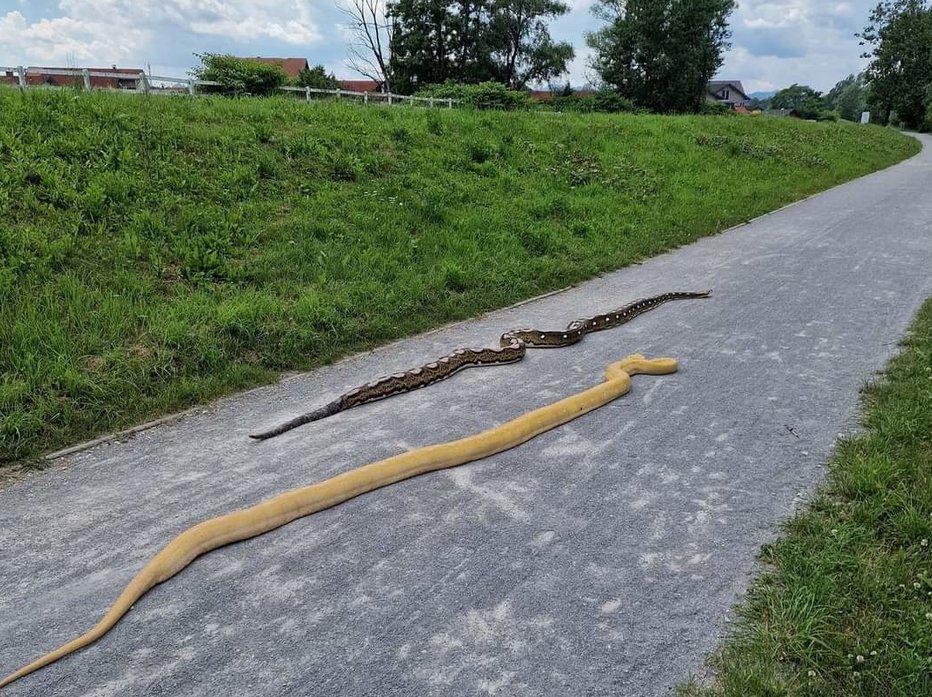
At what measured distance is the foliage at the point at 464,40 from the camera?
4856cm

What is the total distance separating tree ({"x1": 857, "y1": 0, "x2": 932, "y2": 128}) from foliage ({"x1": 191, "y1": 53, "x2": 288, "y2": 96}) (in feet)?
215

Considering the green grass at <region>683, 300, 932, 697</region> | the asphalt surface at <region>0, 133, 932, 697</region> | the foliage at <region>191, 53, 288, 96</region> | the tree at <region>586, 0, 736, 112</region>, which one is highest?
the tree at <region>586, 0, 736, 112</region>

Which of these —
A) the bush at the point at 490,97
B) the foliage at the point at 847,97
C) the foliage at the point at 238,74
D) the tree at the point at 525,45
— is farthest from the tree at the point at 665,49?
the foliage at the point at 847,97

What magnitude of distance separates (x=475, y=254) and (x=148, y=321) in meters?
4.80

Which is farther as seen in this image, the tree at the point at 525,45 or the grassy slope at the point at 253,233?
the tree at the point at 525,45

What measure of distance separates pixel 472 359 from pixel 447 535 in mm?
3044

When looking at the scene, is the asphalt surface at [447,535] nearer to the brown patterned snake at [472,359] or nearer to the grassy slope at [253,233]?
the brown patterned snake at [472,359]

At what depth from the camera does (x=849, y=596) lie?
3.09 meters

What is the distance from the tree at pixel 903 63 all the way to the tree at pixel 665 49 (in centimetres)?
2788

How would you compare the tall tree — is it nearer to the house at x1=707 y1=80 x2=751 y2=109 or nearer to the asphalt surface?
the asphalt surface

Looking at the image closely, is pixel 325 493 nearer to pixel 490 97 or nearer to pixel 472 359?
pixel 472 359

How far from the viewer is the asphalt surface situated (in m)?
2.83

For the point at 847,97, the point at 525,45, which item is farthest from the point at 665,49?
the point at 847,97

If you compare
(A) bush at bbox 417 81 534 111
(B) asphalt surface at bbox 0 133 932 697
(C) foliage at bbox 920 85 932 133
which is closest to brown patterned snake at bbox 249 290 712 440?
(B) asphalt surface at bbox 0 133 932 697
